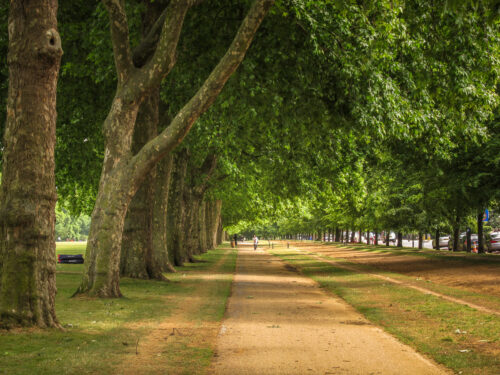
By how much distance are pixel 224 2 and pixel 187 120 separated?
6.27 meters

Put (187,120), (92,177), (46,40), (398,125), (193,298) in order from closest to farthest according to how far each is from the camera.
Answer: (46,40)
(187,120)
(193,298)
(398,125)
(92,177)

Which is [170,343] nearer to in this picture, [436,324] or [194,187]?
[436,324]

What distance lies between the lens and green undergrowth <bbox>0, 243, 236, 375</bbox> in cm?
660

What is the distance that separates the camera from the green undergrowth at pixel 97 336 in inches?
260

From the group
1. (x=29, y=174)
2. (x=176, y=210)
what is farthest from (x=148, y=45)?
(x=176, y=210)

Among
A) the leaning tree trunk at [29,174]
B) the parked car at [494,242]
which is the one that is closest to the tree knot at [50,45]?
the leaning tree trunk at [29,174]

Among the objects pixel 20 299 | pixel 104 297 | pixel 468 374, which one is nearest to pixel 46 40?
pixel 20 299

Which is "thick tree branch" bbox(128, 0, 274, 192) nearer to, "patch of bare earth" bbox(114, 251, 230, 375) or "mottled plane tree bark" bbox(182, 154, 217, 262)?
"patch of bare earth" bbox(114, 251, 230, 375)

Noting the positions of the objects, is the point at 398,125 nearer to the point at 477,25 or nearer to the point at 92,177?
the point at 477,25

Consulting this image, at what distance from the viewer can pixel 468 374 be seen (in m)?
6.59

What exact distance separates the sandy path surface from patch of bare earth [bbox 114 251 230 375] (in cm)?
31

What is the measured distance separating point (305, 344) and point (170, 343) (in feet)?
6.41

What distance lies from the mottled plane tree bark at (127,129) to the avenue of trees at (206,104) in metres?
0.03

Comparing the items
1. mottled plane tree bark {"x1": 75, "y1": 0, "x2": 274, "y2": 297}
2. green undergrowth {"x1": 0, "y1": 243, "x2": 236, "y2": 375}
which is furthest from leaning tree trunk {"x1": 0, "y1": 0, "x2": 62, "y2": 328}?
mottled plane tree bark {"x1": 75, "y1": 0, "x2": 274, "y2": 297}
